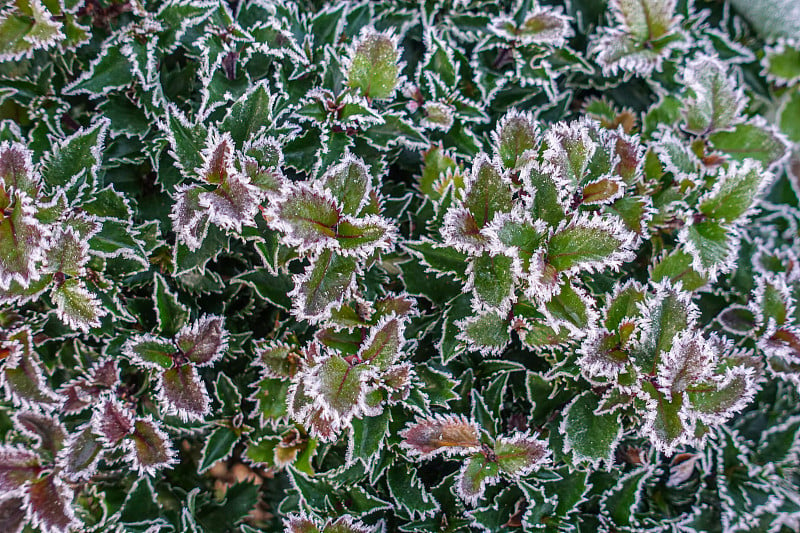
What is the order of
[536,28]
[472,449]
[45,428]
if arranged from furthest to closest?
[536,28] < [45,428] < [472,449]

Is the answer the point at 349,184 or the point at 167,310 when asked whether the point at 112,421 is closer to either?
the point at 167,310

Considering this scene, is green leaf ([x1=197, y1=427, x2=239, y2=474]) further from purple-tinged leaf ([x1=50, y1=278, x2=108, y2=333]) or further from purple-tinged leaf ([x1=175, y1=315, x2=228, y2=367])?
purple-tinged leaf ([x1=50, y1=278, x2=108, y2=333])

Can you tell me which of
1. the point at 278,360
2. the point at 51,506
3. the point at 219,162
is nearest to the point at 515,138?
the point at 219,162

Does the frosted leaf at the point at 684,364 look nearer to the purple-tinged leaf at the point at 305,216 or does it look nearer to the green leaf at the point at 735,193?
the green leaf at the point at 735,193

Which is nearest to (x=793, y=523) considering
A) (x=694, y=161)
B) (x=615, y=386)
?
(x=615, y=386)

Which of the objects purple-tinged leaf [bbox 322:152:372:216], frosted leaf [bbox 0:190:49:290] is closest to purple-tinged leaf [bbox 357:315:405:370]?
purple-tinged leaf [bbox 322:152:372:216]
